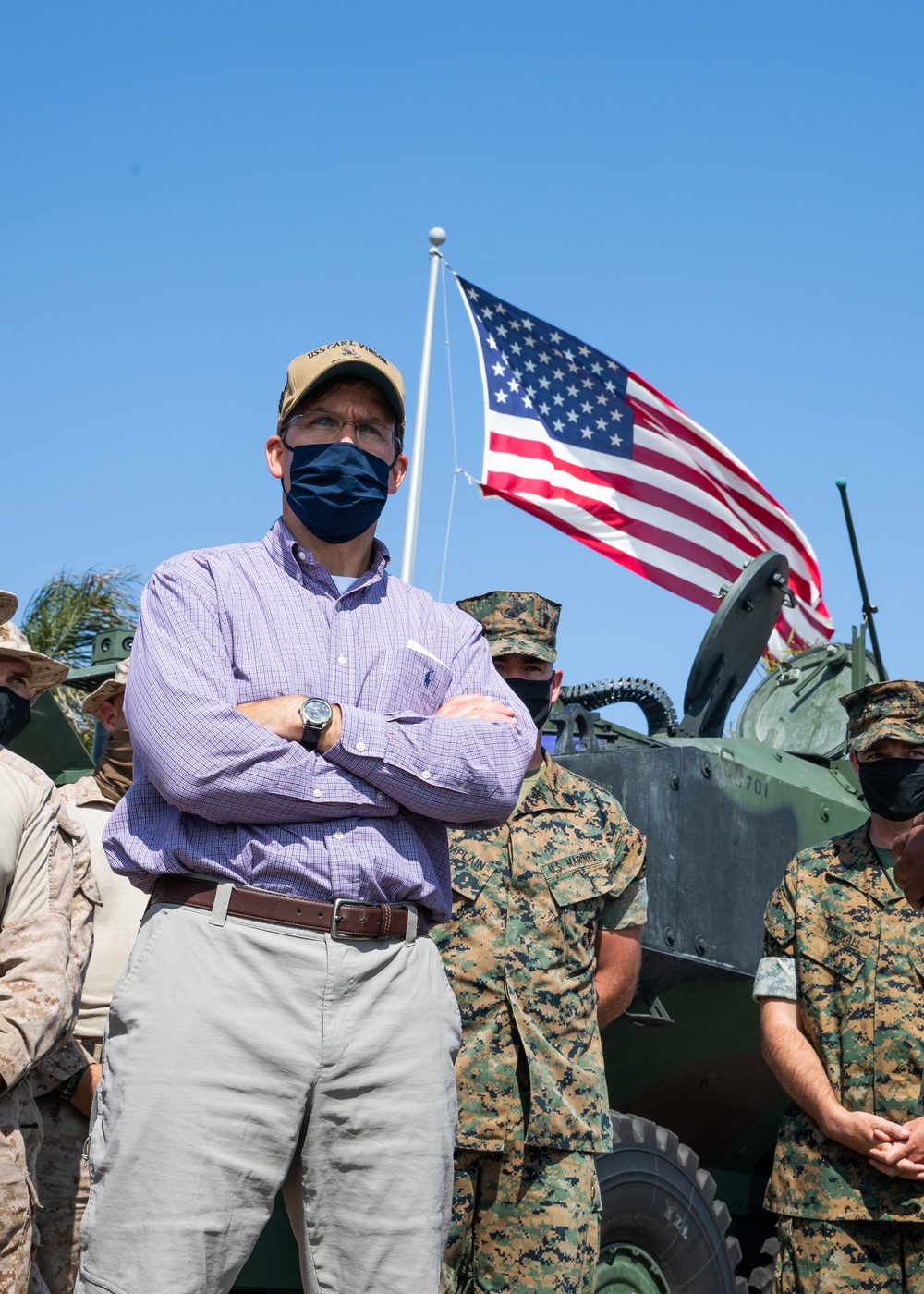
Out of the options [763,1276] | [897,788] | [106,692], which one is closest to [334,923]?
[897,788]

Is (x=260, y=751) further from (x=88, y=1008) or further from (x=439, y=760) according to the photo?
(x=88, y=1008)

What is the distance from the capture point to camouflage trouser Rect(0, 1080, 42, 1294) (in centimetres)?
348

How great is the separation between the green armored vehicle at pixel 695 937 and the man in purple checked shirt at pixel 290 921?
252cm

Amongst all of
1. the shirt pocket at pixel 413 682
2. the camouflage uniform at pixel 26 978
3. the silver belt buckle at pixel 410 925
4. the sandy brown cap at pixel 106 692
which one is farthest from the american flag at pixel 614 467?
the silver belt buckle at pixel 410 925

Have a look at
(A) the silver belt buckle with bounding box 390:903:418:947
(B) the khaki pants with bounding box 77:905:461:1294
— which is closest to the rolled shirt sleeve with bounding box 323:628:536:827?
(A) the silver belt buckle with bounding box 390:903:418:947

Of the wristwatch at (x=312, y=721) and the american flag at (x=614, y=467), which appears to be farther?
the american flag at (x=614, y=467)

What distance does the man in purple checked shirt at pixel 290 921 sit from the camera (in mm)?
2627

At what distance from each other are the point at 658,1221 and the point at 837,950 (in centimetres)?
156

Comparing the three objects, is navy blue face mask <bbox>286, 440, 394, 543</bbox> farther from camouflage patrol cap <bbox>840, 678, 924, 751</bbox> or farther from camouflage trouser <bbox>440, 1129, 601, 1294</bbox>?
camouflage patrol cap <bbox>840, 678, 924, 751</bbox>

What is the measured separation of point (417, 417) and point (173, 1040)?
999 cm

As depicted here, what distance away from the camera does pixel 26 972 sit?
371 centimetres

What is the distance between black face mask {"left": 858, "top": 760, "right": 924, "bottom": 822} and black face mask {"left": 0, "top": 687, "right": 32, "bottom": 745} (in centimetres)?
236

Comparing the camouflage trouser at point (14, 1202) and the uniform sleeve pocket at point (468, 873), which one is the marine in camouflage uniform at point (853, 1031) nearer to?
the uniform sleeve pocket at point (468, 873)

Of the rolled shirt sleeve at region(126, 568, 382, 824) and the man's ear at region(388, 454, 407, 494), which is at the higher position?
the man's ear at region(388, 454, 407, 494)
